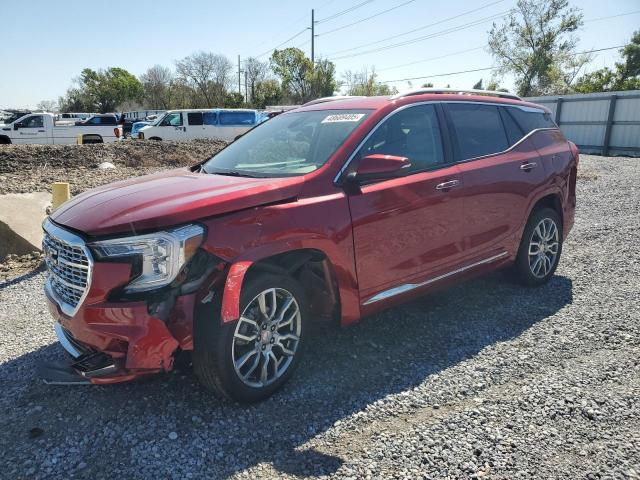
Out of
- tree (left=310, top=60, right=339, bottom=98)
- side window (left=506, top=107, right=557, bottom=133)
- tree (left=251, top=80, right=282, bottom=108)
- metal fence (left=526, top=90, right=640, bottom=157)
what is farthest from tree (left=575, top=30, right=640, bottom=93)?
side window (left=506, top=107, right=557, bottom=133)

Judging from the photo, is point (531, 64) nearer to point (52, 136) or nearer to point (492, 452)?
point (52, 136)

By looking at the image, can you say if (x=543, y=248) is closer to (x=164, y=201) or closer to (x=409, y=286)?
(x=409, y=286)

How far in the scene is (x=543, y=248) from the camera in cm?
511

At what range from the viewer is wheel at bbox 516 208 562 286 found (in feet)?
16.2

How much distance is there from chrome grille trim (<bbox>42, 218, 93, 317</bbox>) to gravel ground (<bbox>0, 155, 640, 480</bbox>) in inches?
27.6

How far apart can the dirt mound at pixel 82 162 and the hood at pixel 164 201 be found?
718 centimetres

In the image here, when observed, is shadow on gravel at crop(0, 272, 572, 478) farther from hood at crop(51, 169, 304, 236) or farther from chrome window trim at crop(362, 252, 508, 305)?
hood at crop(51, 169, 304, 236)

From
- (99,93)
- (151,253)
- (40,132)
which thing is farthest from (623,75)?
(99,93)

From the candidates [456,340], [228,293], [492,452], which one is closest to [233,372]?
[228,293]

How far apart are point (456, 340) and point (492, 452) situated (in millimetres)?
1392

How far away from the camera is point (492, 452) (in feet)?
8.75

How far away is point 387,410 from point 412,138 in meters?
2.07

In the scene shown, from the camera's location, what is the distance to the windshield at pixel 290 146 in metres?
3.56

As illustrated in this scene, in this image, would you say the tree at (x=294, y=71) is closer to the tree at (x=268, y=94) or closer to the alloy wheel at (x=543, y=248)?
the tree at (x=268, y=94)
